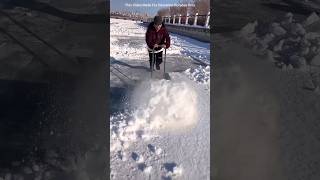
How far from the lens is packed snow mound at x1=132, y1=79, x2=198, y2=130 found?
292 cm

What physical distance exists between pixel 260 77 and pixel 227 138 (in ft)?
1.30

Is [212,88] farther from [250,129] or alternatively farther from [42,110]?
[42,110]

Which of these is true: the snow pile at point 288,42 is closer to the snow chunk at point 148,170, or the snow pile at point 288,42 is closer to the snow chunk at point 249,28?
the snow chunk at point 249,28

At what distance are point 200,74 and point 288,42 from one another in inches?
21.8

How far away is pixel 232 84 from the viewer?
2994mm

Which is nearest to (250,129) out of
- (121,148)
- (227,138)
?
(227,138)

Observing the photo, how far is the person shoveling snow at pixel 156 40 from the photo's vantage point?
9.68 ft

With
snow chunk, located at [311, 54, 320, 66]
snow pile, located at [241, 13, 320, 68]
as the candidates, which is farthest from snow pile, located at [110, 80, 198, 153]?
snow chunk, located at [311, 54, 320, 66]

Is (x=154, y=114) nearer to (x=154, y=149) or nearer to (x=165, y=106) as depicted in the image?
(x=165, y=106)

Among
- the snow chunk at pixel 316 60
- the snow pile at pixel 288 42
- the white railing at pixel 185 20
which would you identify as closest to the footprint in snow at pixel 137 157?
the white railing at pixel 185 20

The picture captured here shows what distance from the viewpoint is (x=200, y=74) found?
9.64ft

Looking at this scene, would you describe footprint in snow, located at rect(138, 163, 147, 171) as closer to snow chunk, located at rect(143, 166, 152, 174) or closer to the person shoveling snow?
snow chunk, located at rect(143, 166, 152, 174)

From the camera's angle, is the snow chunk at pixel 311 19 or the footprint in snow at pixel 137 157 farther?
the snow chunk at pixel 311 19

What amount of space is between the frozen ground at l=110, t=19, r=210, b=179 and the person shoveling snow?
4 cm
